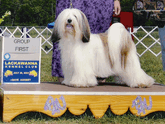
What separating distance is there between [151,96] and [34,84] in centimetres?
128

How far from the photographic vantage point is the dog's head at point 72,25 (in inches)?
105

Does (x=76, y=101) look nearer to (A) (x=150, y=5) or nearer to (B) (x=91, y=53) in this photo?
(B) (x=91, y=53)

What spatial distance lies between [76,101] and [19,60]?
909 millimetres

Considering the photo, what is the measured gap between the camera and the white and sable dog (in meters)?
2.74

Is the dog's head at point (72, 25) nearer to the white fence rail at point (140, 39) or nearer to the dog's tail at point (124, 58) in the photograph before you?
the dog's tail at point (124, 58)

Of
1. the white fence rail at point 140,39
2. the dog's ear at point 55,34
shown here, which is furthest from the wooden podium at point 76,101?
the white fence rail at point 140,39

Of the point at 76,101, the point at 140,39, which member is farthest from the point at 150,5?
the point at 76,101

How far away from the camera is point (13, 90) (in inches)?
95.1

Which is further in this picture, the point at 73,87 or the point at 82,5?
the point at 82,5

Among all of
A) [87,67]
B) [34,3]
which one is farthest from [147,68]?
[34,3]

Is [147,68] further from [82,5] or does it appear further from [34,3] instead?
[34,3]

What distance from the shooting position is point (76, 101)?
249 centimetres

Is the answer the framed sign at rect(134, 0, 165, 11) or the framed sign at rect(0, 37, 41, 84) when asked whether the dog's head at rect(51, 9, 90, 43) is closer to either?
the framed sign at rect(0, 37, 41, 84)

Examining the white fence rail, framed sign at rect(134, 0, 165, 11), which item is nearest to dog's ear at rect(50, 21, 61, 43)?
the white fence rail
